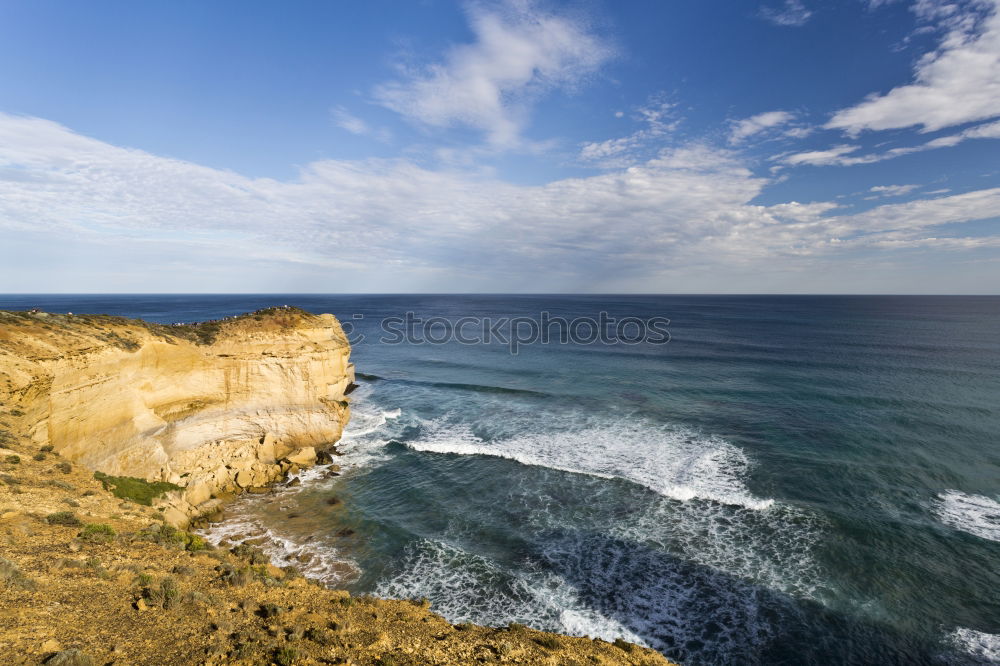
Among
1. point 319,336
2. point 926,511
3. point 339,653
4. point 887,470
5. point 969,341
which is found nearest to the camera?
point 339,653

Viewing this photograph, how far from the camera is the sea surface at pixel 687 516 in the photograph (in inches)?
547

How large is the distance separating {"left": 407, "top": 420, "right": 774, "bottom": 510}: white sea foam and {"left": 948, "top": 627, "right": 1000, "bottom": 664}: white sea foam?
23.3 feet

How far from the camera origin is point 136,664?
6.92 metres

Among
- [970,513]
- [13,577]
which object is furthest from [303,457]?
[970,513]

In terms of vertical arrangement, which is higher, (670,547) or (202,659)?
A: (202,659)

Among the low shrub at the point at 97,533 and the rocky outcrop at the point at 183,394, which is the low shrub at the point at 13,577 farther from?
the rocky outcrop at the point at 183,394

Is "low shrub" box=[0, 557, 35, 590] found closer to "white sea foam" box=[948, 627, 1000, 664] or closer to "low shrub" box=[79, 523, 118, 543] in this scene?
"low shrub" box=[79, 523, 118, 543]

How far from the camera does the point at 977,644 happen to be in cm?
1283

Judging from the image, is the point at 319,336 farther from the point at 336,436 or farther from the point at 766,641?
the point at 766,641

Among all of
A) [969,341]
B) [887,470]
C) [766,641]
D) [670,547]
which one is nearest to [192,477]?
[670,547]

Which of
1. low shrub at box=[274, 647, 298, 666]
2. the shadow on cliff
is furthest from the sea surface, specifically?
low shrub at box=[274, 647, 298, 666]

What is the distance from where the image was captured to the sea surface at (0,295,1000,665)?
13.9 meters

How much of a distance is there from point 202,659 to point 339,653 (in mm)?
2288

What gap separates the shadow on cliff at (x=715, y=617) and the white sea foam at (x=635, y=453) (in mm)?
5753
